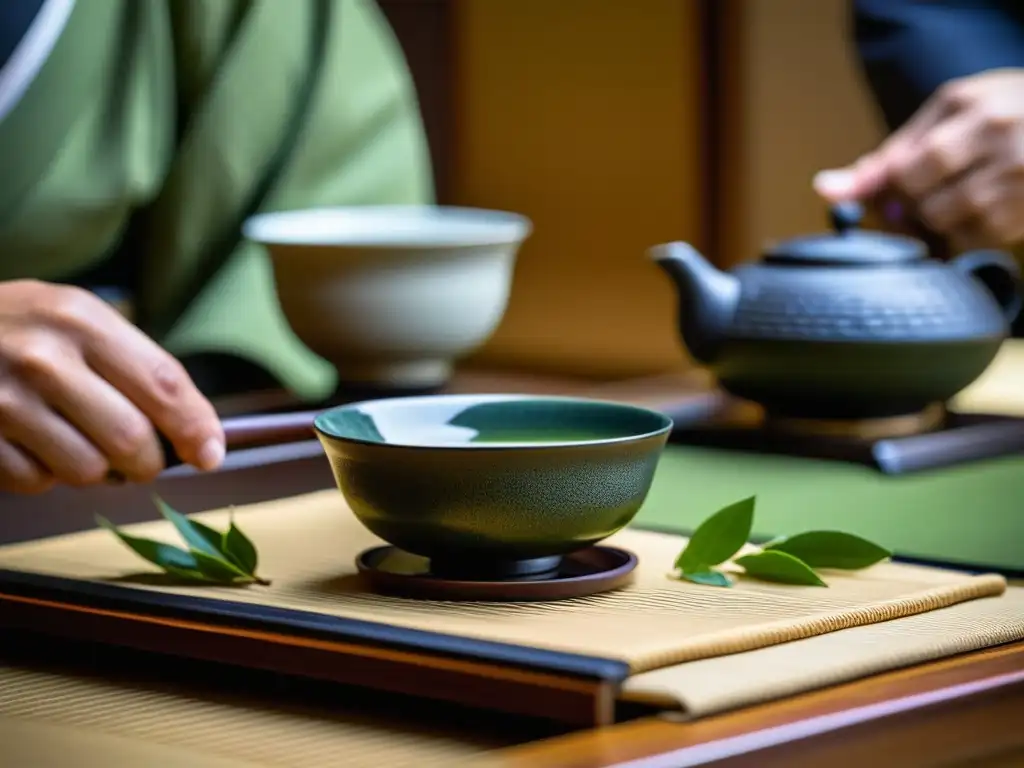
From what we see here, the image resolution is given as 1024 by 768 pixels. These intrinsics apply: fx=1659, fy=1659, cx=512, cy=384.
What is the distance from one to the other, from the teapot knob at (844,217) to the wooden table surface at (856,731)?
0.64 m

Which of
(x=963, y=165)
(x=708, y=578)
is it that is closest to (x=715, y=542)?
(x=708, y=578)

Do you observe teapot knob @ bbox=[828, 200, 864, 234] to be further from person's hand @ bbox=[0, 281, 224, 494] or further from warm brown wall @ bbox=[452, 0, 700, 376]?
warm brown wall @ bbox=[452, 0, 700, 376]

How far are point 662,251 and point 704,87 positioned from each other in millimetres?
1758

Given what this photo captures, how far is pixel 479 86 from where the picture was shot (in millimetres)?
3354

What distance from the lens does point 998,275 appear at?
140 centimetres

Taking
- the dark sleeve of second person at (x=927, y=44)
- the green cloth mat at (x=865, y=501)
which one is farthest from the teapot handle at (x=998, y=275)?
the dark sleeve of second person at (x=927, y=44)

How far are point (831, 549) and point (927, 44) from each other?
153cm

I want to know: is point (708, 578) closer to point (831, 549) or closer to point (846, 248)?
point (831, 549)

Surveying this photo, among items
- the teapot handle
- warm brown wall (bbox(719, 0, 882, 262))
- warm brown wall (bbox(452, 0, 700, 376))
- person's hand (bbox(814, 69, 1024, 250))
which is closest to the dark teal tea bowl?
the teapot handle

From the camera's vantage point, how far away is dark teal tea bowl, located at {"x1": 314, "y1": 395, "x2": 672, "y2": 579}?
0.75 meters

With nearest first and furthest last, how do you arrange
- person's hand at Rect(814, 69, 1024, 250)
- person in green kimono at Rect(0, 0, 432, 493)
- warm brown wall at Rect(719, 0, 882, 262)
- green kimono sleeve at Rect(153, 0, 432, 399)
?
person's hand at Rect(814, 69, 1024, 250) < person in green kimono at Rect(0, 0, 432, 493) < green kimono sleeve at Rect(153, 0, 432, 399) < warm brown wall at Rect(719, 0, 882, 262)

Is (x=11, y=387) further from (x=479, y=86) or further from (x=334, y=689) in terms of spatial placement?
(x=479, y=86)

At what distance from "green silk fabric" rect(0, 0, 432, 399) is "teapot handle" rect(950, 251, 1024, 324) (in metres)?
0.69

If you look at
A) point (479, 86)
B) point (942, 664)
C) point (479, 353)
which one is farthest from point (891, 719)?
point (479, 86)
